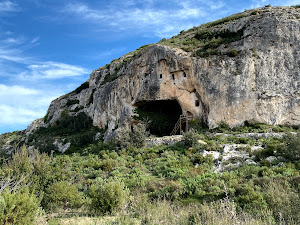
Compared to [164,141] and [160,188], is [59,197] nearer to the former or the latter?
[160,188]

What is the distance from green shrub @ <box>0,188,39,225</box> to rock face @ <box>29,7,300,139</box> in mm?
→ 18954

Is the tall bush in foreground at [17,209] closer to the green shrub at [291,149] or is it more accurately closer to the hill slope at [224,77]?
the green shrub at [291,149]

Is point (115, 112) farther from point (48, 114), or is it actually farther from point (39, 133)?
point (48, 114)

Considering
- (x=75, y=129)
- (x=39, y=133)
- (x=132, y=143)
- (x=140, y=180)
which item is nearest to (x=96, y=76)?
(x=75, y=129)

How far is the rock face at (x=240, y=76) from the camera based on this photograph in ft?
73.5

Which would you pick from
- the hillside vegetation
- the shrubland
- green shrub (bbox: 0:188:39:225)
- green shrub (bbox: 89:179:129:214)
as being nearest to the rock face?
the hillside vegetation

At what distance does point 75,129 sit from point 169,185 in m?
28.4

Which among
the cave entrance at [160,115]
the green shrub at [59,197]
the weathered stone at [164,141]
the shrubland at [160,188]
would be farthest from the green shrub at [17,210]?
the cave entrance at [160,115]

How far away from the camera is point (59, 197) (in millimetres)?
10148

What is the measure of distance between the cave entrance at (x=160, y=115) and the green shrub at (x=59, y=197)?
17.7 meters

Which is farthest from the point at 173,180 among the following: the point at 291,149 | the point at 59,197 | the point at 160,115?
the point at 160,115

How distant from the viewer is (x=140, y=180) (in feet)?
46.5

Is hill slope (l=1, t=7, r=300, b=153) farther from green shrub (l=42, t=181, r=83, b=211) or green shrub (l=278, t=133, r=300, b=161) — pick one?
green shrub (l=42, t=181, r=83, b=211)

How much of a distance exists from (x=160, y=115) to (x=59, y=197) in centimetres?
1993
